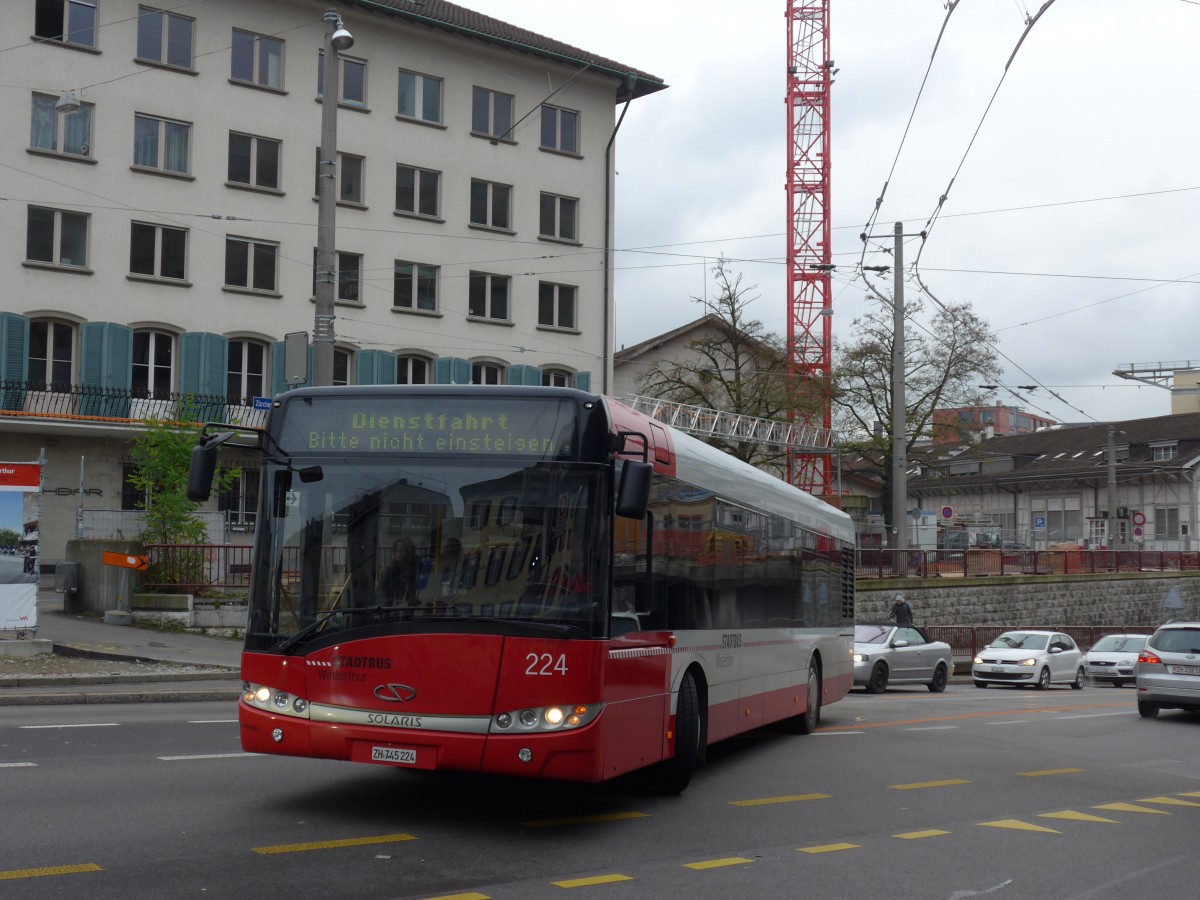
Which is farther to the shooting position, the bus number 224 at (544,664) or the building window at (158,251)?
the building window at (158,251)

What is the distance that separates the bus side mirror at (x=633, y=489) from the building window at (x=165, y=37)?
34.8 m

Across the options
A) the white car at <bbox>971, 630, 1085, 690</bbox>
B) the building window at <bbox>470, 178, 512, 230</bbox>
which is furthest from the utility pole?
the building window at <bbox>470, 178, 512, 230</bbox>

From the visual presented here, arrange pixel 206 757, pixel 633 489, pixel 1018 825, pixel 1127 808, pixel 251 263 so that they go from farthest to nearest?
pixel 251 263 → pixel 206 757 → pixel 1127 808 → pixel 1018 825 → pixel 633 489

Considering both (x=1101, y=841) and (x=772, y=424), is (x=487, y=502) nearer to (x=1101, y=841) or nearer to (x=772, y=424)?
(x=1101, y=841)

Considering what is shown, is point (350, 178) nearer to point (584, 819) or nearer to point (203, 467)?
point (203, 467)

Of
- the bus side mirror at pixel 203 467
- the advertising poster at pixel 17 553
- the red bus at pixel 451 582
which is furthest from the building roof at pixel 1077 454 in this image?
the bus side mirror at pixel 203 467

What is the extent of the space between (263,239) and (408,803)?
33.6 metres

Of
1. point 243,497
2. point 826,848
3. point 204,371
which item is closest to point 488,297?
point 204,371

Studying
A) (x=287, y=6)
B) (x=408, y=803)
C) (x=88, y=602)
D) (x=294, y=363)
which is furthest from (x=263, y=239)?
(x=408, y=803)

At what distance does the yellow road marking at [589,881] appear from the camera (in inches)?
290

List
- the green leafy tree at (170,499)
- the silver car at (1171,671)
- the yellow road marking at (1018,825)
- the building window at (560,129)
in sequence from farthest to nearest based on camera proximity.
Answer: the building window at (560,129)
the green leafy tree at (170,499)
the silver car at (1171,671)
the yellow road marking at (1018,825)

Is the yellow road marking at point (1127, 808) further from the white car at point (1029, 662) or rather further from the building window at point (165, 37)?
the building window at point (165, 37)

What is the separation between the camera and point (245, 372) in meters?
41.1

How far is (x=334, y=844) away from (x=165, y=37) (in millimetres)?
36074
